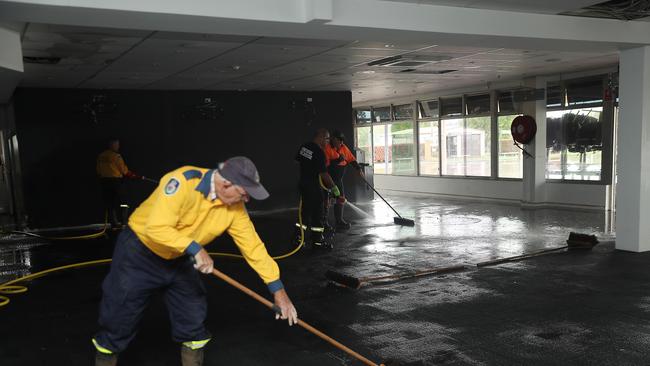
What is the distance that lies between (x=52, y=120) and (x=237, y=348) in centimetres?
778

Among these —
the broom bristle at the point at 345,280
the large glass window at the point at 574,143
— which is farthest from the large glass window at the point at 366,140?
the broom bristle at the point at 345,280

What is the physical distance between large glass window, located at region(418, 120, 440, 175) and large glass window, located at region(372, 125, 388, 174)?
1.64 meters

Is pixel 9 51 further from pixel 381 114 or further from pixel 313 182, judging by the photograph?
pixel 381 114

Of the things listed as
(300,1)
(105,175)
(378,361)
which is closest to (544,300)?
(378,361)

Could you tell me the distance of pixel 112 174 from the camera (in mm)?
8883

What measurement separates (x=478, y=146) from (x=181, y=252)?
1086 centimetres

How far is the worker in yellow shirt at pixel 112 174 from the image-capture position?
887cm

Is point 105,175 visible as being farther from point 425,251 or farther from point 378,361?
point 378,361

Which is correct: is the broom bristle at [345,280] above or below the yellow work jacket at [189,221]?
below

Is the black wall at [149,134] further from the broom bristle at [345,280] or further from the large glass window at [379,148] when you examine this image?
the broom bristle at [345,280]

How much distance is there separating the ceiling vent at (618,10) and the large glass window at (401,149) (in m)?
8.69

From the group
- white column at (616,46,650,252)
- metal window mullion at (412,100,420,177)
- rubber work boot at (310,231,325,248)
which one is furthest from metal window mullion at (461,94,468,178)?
rubber work boot at (310,231,325,248)

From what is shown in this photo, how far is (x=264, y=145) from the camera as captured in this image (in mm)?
11516

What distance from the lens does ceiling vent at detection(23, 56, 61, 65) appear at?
6766mm
